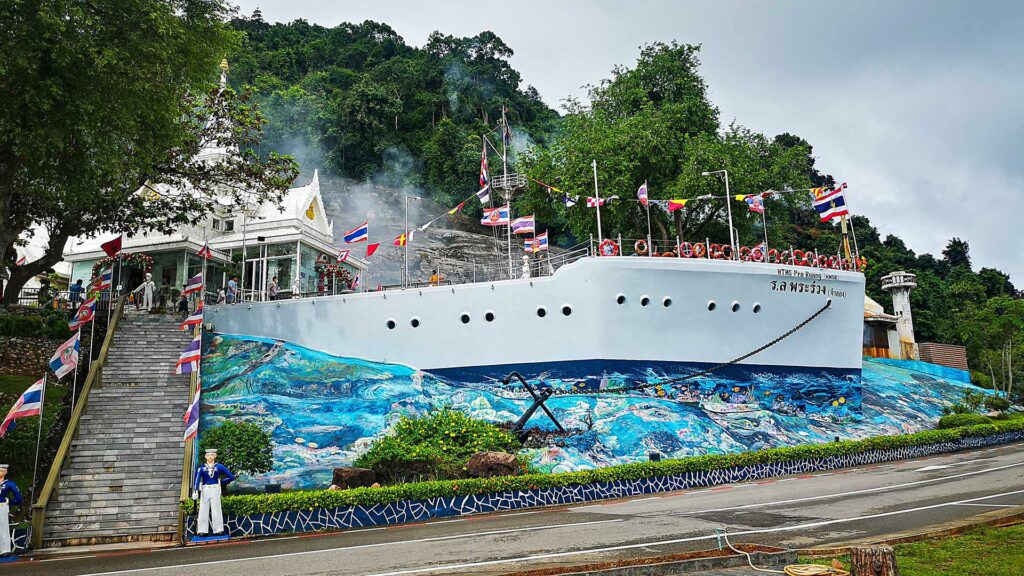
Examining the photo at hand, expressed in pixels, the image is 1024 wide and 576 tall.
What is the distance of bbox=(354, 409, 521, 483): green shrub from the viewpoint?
18.0 meters

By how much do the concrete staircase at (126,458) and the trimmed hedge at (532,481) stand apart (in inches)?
60.0

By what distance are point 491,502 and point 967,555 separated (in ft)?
32.9

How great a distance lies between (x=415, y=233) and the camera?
50750 millimetres

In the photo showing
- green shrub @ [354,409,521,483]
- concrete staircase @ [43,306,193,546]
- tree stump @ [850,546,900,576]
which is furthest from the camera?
green shrub @ [354,409,521,483]

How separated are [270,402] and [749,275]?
1640cm

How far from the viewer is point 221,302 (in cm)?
2880

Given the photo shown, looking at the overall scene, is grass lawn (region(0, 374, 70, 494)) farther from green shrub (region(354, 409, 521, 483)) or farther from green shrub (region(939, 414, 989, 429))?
green shrub (region(939, 414, 989, 429))

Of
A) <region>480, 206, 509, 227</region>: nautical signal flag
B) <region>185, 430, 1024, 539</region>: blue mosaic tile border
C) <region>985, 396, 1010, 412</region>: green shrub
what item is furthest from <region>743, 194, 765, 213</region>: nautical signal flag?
<region>985, 396, 1010, 412</region>: green shrub

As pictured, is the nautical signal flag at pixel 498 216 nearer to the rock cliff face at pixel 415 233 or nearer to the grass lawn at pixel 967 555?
the grass lawn at pixel 967 555

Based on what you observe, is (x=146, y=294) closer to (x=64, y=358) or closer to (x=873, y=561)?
(x=64, y=358)

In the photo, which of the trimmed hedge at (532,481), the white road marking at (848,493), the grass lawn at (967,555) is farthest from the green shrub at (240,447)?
the grass lawn at (967,555)

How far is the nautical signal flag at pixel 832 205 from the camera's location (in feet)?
83.8

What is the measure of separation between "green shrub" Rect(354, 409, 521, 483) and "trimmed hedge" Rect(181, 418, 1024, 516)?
1724 millimetres

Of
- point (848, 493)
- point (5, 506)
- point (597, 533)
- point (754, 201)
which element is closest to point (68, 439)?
point (5, 506)
